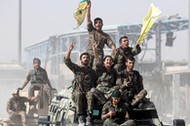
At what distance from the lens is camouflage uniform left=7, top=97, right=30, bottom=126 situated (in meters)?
19.9

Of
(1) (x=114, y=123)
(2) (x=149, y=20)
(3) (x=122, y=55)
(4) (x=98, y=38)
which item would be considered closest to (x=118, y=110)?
(1) (x=114, y=123)

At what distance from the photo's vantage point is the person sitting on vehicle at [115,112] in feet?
39.2

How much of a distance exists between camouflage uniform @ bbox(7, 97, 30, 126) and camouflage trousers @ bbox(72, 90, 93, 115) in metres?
6.86

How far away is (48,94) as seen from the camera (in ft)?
67.4

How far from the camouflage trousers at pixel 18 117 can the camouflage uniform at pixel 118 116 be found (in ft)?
26.2

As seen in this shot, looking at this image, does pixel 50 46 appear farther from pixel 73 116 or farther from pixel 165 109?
pixel 73 116

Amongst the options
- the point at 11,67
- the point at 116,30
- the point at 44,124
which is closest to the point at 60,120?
the point at 44,124

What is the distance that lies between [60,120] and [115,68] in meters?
1.72

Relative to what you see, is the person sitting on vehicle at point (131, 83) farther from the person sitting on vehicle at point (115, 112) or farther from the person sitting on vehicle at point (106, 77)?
the person sitting on vehicle at point (115, 112)

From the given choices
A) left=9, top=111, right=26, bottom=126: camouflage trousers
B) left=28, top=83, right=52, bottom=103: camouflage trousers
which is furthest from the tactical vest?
left=9, top=111, right=26, bottom=126: camouflage trousers

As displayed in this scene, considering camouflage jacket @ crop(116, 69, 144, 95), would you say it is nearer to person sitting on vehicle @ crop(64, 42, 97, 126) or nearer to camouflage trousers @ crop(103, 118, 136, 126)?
person sitting on vehicle @ crop(64, 42, 97, 126)

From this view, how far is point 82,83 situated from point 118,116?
1.60 m

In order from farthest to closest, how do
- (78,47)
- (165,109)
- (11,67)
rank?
1. (11,67)
2. (78,47)
3. (165,109)

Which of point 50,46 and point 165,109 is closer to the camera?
point 165,109
